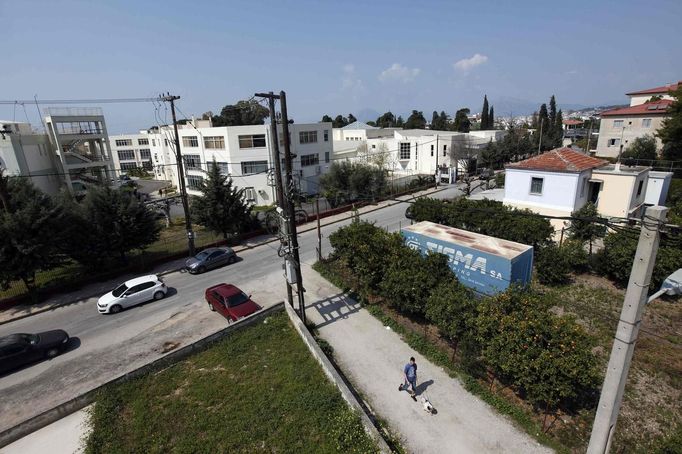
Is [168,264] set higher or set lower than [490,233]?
lower

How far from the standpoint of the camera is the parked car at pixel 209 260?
23.5m

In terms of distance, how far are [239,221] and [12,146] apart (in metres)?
31.1

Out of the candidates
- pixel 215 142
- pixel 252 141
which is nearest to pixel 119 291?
pixel 252 141

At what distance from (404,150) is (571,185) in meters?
38.5

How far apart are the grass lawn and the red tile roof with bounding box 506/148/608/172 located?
20614mm

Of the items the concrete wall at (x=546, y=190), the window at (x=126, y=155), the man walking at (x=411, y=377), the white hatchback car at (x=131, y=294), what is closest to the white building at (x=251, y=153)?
the white hatchback car at (x=131, y=294)

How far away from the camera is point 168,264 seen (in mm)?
25594

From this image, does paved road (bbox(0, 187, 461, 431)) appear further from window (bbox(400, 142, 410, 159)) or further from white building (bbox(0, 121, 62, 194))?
window (bbox(400, 142, 410, 159))

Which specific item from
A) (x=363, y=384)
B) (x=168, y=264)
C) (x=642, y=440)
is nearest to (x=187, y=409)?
(x=363, y=384)

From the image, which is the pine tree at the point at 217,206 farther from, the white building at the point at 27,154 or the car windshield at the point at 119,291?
the white building at the point at 27,154

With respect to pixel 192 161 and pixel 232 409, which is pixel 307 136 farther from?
pixel 232 409

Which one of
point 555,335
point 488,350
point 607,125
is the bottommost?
point 488,350

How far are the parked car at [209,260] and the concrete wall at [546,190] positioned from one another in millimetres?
21013

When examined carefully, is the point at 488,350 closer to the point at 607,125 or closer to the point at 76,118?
the point at 76,118
